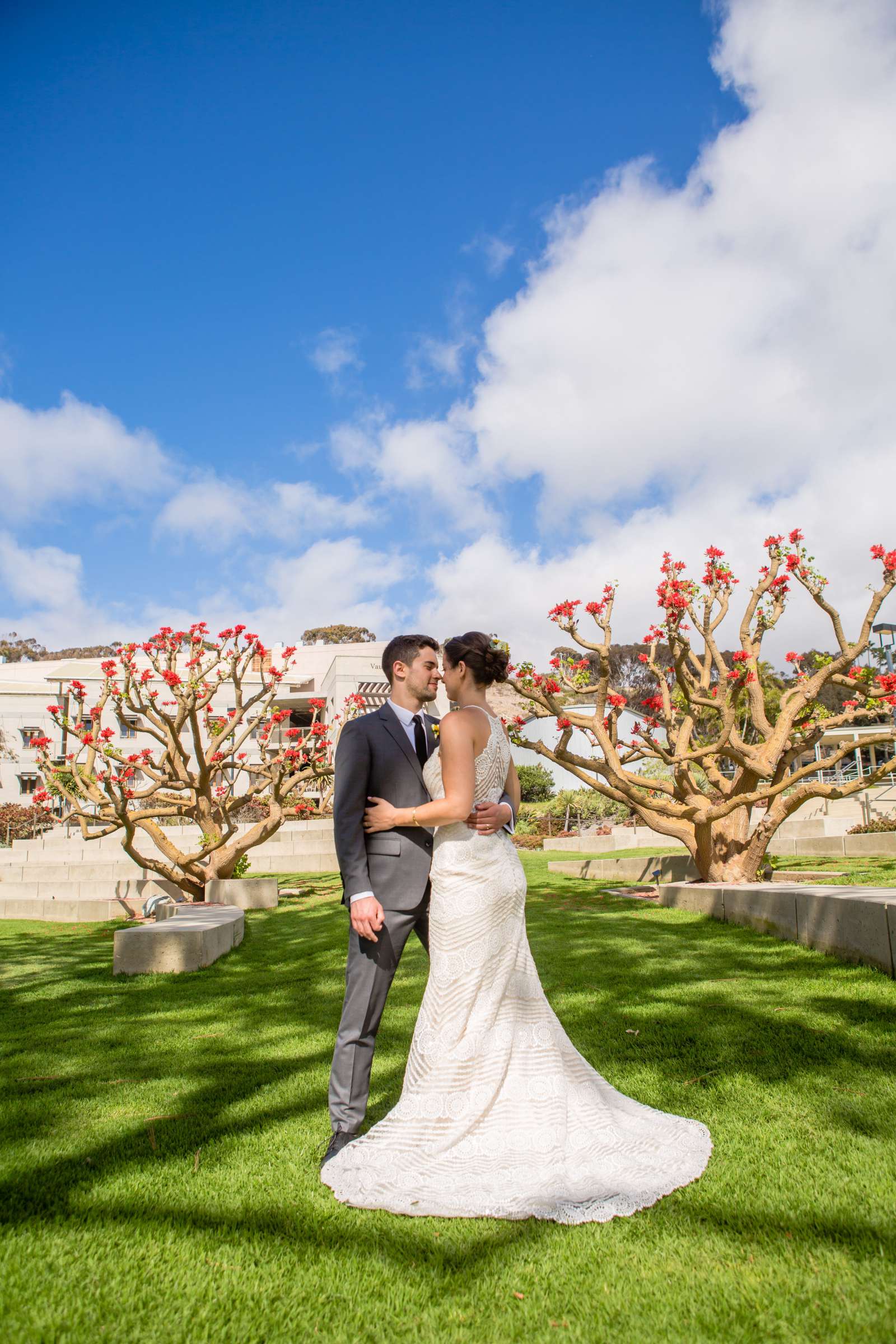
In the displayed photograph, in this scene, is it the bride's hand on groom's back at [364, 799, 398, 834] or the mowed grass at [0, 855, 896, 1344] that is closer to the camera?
the mowed grass at [0, 855, 896, 1344]

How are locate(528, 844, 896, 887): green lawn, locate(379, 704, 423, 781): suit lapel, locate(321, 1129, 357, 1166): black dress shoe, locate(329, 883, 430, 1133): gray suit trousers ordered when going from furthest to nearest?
locate(528, 844, 896, 887): green lawn < locate(379, 704, 423, 781): suit lapel < locate(329, 883, 430, 1133): gray suit trousers < locate(321, 1129, 357, 1166): black dress shoe

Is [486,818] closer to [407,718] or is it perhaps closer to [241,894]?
[407,718]

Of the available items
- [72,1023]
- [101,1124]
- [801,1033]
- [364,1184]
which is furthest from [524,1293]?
[72,1023]

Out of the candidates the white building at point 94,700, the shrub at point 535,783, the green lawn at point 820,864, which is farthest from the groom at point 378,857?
the white building at point 94,700

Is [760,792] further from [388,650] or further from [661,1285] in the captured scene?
[661,1285]

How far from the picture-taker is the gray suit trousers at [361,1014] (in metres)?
3.36

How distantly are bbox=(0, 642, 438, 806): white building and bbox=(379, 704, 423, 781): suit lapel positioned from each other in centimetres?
3162

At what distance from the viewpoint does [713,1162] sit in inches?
118

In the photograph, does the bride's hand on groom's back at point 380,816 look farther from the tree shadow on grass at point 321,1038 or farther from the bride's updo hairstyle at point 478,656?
the tree shadow on grass at point 321,1038

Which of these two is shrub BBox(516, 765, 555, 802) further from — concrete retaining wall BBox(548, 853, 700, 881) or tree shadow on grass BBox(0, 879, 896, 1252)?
tree shadow on grass BBox(0, 879, 896, 1252)

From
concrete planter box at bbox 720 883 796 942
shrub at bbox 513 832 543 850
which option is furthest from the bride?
shrub at bbox 513 832 543 850

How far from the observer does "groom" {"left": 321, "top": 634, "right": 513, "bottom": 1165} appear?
3.39 meters

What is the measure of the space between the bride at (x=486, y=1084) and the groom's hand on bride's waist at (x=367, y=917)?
0.25m

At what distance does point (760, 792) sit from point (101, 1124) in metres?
8.05
